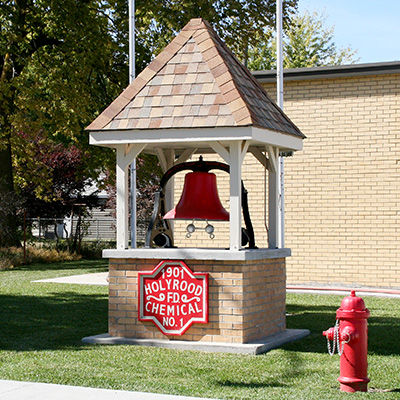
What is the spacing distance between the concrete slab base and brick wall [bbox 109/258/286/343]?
11 cm

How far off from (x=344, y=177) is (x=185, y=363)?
10955mm

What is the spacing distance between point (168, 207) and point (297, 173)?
8.00m

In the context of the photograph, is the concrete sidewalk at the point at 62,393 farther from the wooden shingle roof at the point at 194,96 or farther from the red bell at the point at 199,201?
the wooden shingle roof at the point at 194,96

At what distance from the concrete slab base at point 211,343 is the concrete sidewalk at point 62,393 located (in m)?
2.41

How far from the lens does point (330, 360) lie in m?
8.64

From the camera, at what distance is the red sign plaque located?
9266 millimetres

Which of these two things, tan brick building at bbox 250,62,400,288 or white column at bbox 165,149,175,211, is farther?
tan brick building at bbox 250,62,400,288

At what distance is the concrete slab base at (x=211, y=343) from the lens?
8.95 metres

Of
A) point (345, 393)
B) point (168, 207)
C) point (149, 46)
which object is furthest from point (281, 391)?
point (149, 46)

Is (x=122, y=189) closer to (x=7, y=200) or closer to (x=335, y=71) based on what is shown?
(x=335, y=71)

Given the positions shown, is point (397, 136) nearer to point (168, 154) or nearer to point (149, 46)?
point (168, 154)

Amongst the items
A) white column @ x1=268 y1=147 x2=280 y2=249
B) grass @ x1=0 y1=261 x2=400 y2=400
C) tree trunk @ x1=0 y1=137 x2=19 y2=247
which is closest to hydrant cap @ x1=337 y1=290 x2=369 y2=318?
grass @ x1=0 y1=261 x2=400 y2=400

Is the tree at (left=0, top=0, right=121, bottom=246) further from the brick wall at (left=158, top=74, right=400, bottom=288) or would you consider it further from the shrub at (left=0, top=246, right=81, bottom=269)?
the brick wall at (left=158, top=74, right=400, bottom=288)

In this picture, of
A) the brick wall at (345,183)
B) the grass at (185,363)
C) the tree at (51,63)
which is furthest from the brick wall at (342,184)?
the tree at (51,63)
